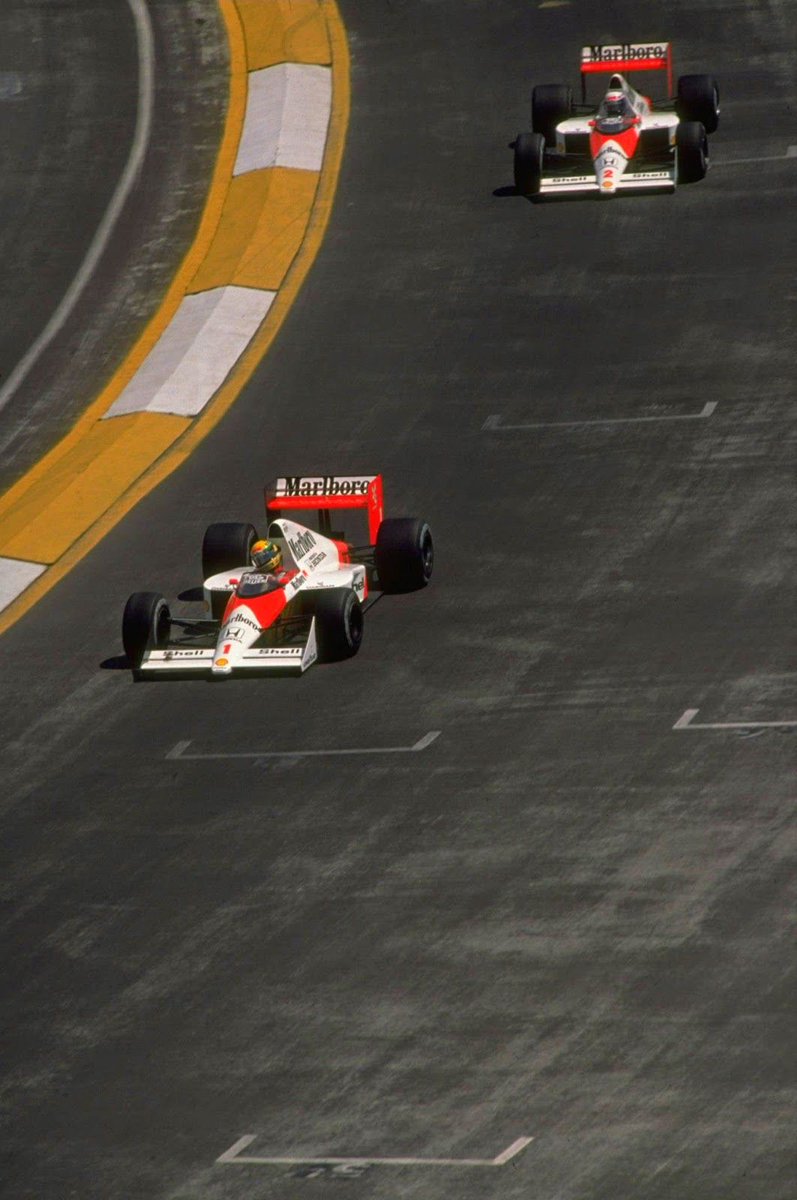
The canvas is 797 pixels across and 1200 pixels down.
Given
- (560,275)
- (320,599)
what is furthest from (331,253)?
(320,599)

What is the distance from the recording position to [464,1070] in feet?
44.4

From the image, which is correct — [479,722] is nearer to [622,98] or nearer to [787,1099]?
[787,1099]

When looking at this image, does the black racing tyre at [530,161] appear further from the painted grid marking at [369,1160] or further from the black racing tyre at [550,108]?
the painted grid marking at [369,1160]

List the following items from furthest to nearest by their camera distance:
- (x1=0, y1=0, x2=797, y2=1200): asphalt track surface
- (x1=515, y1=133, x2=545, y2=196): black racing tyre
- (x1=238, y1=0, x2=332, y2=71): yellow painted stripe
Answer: (x1=238, y1=0, x2=332, y2=71): yellow painted stripe, (x1=515, y1=133, x2=545, y2=196): black racing tyre, (x1=0, y1=0, x2=797, y2=1200): asphalt track surface

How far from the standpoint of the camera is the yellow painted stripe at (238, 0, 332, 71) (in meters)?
35.4

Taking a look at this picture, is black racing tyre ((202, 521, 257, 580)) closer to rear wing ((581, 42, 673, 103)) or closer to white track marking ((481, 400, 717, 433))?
white track marking ((481, 400, 717, 433))

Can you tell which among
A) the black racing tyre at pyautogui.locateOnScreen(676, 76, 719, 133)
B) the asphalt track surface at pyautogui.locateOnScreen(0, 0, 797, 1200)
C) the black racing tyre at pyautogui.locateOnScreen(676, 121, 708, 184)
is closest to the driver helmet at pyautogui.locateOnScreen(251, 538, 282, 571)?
the asphalt track surface at pyautogui.locateOnScreen(0, 0, 797, 1200)

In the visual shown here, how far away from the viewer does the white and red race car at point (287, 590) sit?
19656mm

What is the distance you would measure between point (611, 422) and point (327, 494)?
3.94 meters

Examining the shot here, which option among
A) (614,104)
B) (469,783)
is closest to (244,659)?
(469,783)

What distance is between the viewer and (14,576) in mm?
22859

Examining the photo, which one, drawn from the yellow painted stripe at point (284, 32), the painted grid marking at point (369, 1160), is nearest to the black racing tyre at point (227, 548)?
the painted grid marking at point (369, 1160)

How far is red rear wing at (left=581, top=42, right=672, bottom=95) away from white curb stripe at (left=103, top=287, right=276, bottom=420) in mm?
6296

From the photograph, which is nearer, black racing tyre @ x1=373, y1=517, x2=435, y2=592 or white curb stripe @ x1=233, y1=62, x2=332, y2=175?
black racing tyre @ x1=373, y1=517, x2=435, y2=592
